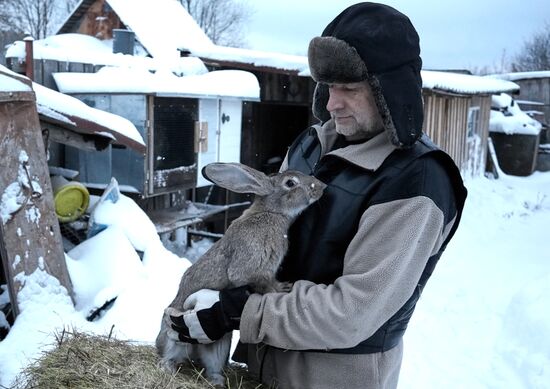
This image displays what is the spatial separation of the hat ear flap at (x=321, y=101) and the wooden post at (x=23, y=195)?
2571mm

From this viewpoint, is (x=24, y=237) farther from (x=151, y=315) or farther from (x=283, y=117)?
(x=283, y=117)

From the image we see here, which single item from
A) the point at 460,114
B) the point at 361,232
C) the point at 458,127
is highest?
the point at 460,114

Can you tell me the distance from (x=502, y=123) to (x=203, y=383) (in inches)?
742

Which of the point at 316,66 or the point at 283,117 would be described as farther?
the point at 283,117

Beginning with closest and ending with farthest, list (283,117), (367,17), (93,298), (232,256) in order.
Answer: (367,17) → (232,256) → (93,298) → (283,117)

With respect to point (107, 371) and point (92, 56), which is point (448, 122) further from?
point (107, 371)

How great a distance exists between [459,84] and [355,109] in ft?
36.5

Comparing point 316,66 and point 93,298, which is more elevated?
point 316,66

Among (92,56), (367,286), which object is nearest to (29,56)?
(92,56)

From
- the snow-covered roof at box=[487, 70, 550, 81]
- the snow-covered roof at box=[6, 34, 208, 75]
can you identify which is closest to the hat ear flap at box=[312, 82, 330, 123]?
the snow-covered roof at box=[6, 34, 208, 75]

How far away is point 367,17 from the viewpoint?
2090mm

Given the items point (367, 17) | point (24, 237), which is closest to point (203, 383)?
point (367, 17)

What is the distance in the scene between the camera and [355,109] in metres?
A: 2.20

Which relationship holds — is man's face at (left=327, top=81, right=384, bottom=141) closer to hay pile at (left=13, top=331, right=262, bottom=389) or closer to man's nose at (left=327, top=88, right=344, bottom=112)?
man's nose at (left=327, top=88, right=344, bottom=112)
